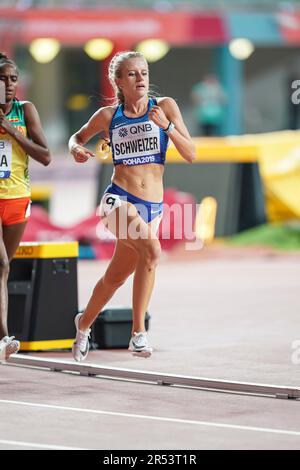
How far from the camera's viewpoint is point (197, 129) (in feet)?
161

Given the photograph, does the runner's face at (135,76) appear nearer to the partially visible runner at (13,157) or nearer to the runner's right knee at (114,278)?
the partially visible runner at (13,157)

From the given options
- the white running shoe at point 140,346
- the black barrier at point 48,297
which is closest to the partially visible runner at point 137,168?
the white running shoe at point 140,346

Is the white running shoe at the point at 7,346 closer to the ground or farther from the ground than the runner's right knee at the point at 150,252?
closer to the ground

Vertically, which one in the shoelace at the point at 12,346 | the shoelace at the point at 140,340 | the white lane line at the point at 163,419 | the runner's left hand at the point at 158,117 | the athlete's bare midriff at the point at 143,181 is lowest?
the white lane line at the point at 163,419

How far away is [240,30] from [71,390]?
34898 mm

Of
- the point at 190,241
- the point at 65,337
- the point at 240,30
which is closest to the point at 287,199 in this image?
the point at 190,241

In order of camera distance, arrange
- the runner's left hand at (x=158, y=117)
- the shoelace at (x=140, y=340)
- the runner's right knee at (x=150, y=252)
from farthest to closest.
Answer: the shoelace at (x=140, y=340), the runner's right knee at (x=150, y=252), the runner's left hand at (x=158, y=117)

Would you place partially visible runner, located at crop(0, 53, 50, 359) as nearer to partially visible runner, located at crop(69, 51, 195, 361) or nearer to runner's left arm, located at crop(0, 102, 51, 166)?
runner's left arm, located at crop(0, 102, 51, 166)

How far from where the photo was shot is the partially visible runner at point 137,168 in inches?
380

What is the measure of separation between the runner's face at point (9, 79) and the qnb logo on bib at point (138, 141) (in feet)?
2.69

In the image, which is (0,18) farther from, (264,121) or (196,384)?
(196,384)

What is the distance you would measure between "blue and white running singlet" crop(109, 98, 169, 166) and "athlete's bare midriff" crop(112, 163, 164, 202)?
0.13 ft

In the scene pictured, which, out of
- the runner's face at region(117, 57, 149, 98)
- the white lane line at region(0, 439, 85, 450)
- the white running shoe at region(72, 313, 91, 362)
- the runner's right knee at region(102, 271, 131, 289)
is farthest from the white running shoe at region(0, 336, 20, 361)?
the white lane line at region(0, 439, 85, 450)

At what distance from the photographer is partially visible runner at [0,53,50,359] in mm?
9898
